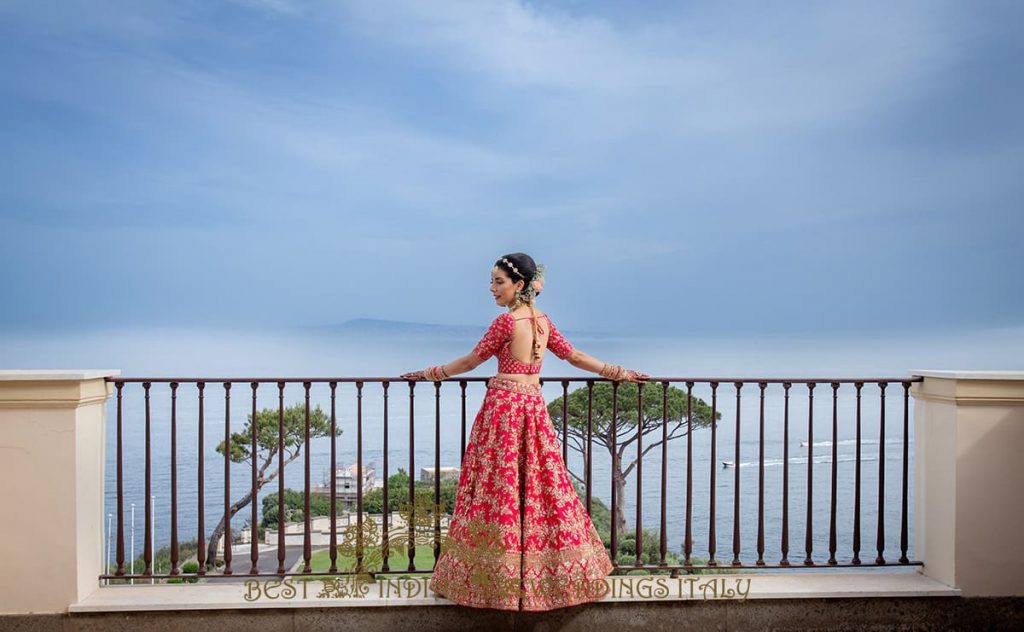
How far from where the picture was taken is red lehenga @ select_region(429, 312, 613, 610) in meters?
2.78

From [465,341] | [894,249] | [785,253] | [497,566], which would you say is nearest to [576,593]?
[497,566]

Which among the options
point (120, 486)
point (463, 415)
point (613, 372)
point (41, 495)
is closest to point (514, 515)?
point (463, 415)

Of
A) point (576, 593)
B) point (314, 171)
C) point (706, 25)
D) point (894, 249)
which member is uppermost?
point (706, 25)

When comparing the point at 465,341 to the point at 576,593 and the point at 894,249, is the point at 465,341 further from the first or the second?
the point at 894,249

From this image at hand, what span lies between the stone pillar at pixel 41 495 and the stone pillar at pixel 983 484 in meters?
2.96

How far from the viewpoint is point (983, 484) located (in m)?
3.04

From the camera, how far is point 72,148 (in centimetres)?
1766

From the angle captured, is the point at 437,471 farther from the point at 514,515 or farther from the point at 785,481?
the point at 785,481

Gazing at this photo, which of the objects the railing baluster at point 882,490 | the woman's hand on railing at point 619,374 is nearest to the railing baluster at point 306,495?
the woman's hand on railing at point 619,374

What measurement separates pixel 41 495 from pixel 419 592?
1.28 meters

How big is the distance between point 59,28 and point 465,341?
55.1ft

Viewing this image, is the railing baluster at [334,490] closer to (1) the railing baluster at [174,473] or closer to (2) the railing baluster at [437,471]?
(2) the railing baluster at [437,471]

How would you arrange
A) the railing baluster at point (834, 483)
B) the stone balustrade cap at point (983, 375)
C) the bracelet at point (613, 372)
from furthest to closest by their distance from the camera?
1. the railing baluster at point (834, 483)
2. the stone balustrade cap at point (983, 375)
3. the bracelet at point (613, 372)

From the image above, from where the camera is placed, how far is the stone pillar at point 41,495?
282 centimetres
